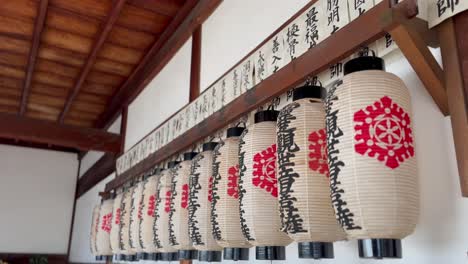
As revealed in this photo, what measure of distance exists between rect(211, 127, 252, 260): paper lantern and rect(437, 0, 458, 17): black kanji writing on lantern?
95 centimetres

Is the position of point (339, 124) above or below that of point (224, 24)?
below

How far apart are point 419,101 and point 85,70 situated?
385cm

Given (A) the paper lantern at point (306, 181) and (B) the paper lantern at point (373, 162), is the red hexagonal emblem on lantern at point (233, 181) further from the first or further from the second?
(B) the paper lantern at point (373, 162)

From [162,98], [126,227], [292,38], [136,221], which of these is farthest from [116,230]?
[292,38]

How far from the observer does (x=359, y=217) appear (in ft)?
3.28

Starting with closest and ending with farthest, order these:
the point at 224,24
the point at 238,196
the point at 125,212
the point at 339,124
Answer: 1. the point at 339,124
2. the point at 238,196
3. the point at 224,24
4. the point at 125,212

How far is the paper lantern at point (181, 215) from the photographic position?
7.00 ft

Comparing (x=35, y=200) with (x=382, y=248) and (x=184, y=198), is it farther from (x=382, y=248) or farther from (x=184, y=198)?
(x=382, y=248)

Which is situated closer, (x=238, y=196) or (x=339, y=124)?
(x=339, y=124)

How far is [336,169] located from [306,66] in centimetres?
57

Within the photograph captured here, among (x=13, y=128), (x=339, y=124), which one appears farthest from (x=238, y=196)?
(x=13, y=128)

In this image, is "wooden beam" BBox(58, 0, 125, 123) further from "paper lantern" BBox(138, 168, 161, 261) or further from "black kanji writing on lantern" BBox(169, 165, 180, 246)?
"black kanji writing on lantern" BBox(169, 165, 180, 246)

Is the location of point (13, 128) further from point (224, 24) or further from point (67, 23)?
point (224, 24)

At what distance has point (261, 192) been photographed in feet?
4.76
